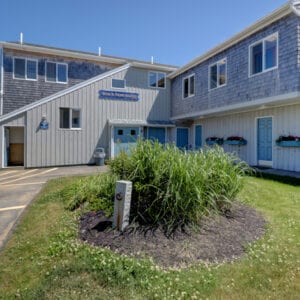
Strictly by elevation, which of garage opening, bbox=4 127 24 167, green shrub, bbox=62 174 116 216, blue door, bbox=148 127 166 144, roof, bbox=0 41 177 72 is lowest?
green shrub, bbox=62 174 116 216

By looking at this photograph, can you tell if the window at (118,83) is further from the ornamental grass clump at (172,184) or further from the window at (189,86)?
the ornamental grass clump at (172,184)

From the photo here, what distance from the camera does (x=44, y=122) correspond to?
11.8 metres

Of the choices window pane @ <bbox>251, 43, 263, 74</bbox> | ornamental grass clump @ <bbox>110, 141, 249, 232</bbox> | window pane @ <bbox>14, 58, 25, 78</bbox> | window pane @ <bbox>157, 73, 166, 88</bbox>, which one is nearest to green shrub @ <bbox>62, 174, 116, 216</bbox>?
ornamental grass clump @ <bbox>110, 141, 249, 232</bbox>

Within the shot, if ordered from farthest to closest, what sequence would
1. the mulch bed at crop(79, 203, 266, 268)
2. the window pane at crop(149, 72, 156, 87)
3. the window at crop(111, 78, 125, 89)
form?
the window pane at crop(149, 72, 156, 87), the window at crop(111, 78, 125, 89), the mulch bed at crop(79, 203, 266, 268)

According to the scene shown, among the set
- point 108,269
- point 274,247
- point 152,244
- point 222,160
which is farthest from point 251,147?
point 108,269

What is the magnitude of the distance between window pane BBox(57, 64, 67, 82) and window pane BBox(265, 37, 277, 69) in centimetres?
1142

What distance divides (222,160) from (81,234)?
2.66 metres

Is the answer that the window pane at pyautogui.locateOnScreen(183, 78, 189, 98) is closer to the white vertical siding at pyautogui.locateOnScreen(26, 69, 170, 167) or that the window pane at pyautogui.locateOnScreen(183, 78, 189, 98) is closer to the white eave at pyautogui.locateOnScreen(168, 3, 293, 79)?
the white eave at pyautogui.locateOnScreen(168, 3, 293, 79)

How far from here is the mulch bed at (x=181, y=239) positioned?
2.86 m

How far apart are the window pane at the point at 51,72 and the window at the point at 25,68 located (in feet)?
2.34

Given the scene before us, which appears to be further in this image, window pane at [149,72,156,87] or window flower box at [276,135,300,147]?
window pane at [149,72,156,87]

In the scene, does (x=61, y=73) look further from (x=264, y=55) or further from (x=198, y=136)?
(x=264, y=55)

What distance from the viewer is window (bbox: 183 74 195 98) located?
13.7 metres

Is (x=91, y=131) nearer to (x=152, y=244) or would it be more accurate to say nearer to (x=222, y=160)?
(x=222, y=160)
